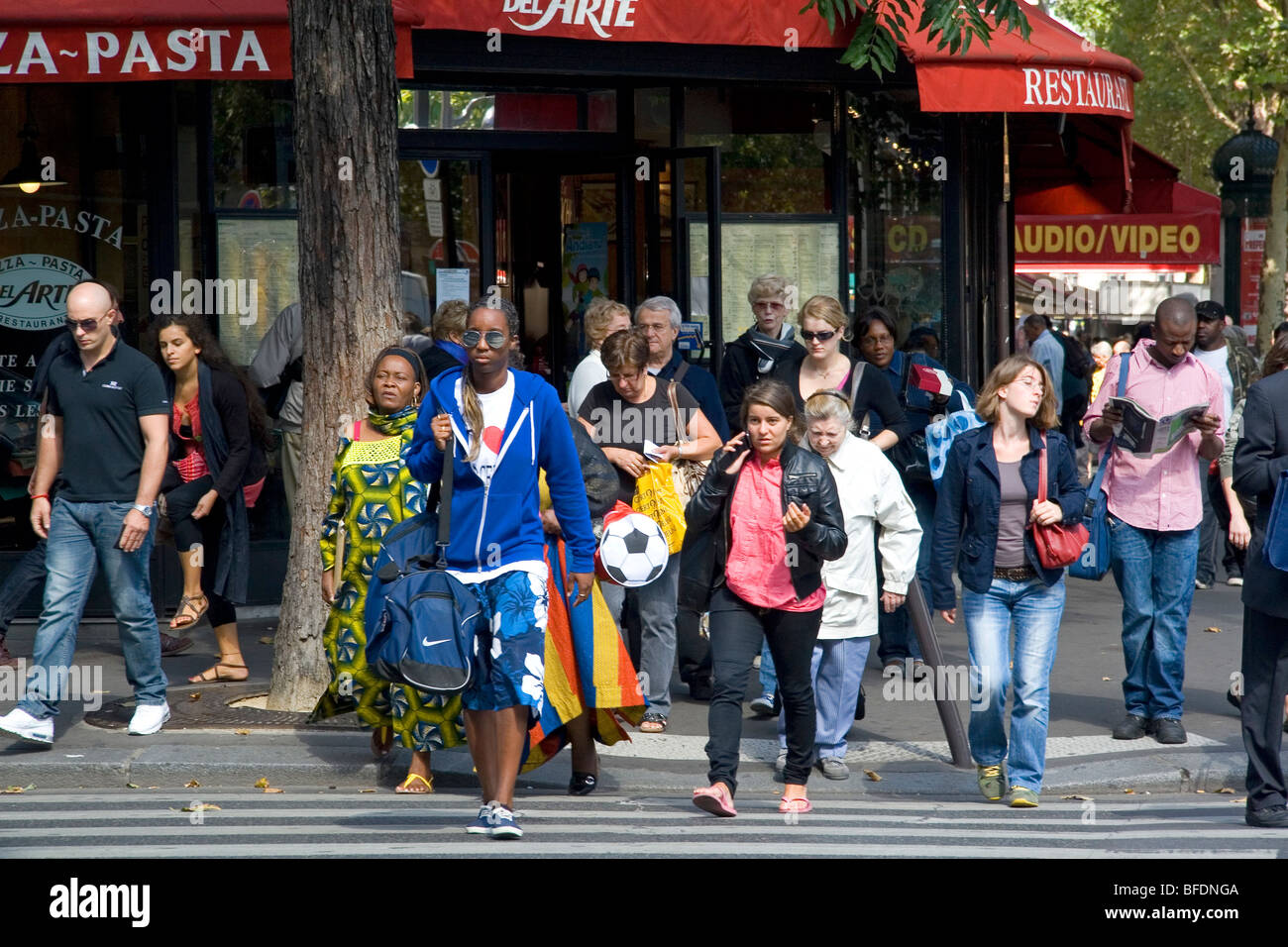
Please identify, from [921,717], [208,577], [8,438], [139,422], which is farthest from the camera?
[8,438]

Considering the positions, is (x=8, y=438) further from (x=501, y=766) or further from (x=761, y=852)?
(x=761, y=852)

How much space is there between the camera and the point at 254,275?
1044 centimetres

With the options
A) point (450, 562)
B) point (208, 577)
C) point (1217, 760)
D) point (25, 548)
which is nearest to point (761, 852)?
point (450, 562)

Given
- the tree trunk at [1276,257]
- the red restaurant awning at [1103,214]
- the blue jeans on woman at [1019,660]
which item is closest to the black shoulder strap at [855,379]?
the blue jeans on woman at [1019,660]

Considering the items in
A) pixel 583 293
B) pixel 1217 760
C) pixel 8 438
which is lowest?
pixel 1217 760

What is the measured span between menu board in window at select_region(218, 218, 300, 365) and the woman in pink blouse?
15.8 ft

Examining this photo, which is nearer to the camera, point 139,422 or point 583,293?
point 139,422

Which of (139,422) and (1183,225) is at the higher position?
(1183,225)

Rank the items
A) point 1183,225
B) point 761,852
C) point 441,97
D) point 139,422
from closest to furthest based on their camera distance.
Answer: point 761,852 < point 139,422 < point 441,97 < point 1183,225

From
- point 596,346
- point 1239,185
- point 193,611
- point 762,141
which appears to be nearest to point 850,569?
point 596,346

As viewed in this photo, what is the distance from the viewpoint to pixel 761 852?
18.3 ft

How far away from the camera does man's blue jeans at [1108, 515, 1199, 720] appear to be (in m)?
7.58

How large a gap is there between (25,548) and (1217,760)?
6983 millimetres

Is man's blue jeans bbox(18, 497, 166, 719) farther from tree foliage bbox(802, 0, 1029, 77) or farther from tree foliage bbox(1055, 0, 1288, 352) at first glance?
tree foliage bbox(1055, 0, 1288, 352)
